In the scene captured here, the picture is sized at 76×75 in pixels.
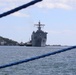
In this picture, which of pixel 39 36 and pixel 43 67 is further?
pixel 39 36

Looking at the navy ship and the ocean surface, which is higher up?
the navy ship

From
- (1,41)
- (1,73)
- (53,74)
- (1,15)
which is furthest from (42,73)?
(1,41)

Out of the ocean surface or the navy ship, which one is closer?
the ocean surface

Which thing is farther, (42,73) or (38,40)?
(38,40)

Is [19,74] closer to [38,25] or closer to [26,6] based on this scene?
[26,6]

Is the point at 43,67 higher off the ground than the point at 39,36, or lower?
lower

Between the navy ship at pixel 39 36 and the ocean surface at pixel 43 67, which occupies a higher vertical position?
the navy ship at pixel 39 36

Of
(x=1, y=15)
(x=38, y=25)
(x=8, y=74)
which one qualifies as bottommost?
(x=8, y=74)

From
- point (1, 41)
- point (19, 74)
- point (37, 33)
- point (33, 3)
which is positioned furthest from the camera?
point (1, 41)

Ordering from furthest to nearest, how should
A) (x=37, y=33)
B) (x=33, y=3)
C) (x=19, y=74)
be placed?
(x=37, y=33), (x=19, y=74), (x=33, y=3)

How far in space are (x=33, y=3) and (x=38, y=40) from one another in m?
125

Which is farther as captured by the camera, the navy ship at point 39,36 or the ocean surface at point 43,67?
the navy ship at point 39,36

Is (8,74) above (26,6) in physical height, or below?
below

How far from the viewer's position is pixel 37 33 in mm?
123250
